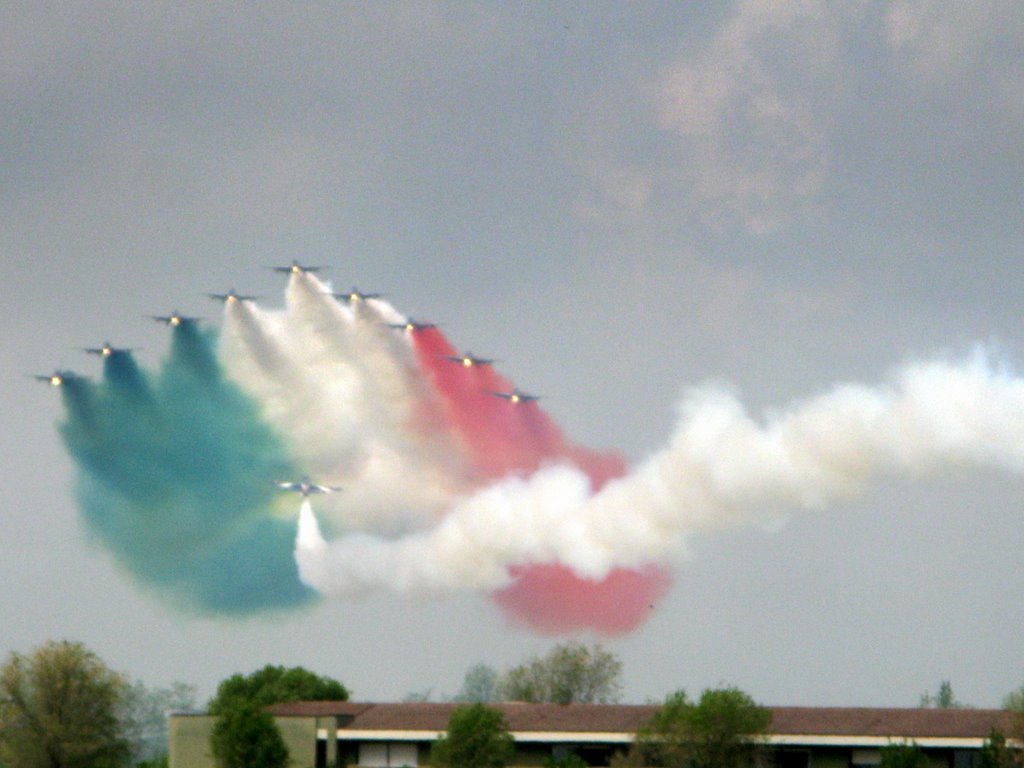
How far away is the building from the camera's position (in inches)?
4547

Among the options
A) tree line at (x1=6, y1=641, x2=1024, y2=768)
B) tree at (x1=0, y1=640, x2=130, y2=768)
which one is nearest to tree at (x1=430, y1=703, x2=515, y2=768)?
tree line at (x1=6, y1=641, x2=1024, y2=768)

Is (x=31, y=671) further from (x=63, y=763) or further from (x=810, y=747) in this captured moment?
(x=810, y=747)

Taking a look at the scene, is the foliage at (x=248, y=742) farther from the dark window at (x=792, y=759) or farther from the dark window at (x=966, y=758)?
the dark window at (x=966, y=758)

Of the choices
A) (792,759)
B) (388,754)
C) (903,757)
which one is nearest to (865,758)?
(792,759)

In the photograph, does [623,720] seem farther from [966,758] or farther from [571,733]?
[966,758]

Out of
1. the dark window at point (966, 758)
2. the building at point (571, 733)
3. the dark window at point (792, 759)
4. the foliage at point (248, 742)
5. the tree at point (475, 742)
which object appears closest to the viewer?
the dark window at point (966, 758)

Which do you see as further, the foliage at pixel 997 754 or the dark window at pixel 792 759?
the dark window at pixel 792 759

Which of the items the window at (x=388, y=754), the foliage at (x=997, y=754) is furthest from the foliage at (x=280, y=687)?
the foliage at (x=997, y=754)

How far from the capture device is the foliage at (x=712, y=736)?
379 ft

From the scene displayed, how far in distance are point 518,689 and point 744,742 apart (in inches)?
3293

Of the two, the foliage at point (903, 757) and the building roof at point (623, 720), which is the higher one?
the building roof at point (623, 720)

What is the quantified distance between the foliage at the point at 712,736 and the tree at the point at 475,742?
22.8 ft

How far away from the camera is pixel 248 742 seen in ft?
404

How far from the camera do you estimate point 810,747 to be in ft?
385
